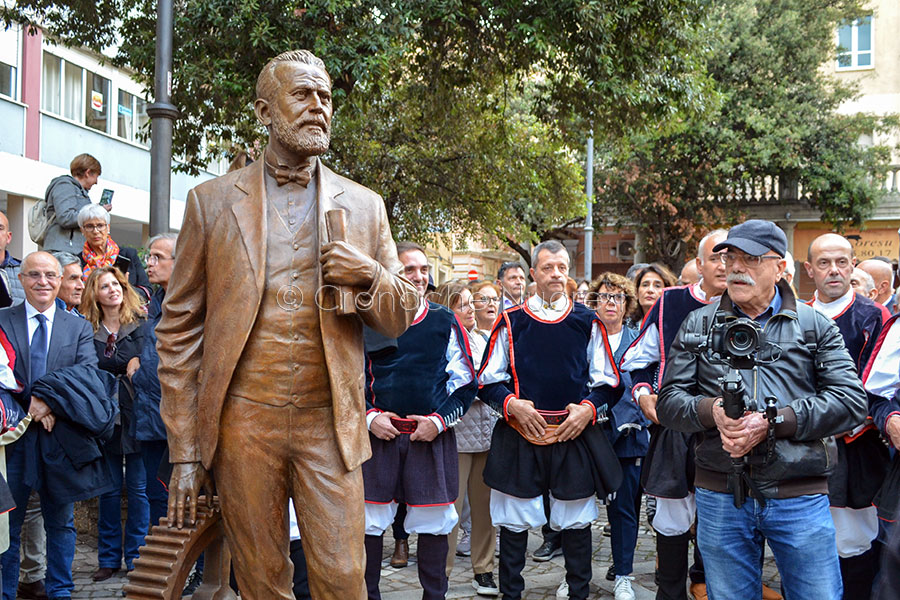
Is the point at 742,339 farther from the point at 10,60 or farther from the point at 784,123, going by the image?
the point at 784,123

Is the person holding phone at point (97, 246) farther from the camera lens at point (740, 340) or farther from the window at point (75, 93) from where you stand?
the window at point (75, 93)

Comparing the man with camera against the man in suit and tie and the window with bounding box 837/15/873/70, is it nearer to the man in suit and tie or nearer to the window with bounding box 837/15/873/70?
the man in suit and tie

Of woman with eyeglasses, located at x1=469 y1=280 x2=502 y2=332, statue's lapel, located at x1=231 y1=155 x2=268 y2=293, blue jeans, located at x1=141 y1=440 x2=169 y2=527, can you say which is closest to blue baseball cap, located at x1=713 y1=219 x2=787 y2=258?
statue's lapel, located at x1=231 y1=155 x2=268 y2=293

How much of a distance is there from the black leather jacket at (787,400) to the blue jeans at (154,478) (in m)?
3.67

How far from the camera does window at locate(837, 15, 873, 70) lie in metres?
28.1

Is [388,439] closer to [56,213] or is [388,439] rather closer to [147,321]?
[147,321]

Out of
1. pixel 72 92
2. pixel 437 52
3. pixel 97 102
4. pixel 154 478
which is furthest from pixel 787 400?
pixel 97 102

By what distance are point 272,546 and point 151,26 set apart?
9.02 metres

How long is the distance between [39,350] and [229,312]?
3.10 metres

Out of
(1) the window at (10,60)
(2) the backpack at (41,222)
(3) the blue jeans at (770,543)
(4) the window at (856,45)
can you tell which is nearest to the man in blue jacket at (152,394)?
(2) the backpack at (41,222)

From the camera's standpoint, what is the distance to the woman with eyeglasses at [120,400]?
635 cm

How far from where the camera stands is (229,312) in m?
3.38

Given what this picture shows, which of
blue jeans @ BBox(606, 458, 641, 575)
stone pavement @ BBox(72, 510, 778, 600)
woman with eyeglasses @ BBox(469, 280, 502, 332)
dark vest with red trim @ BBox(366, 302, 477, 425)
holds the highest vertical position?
woman with eyeglasses @ BBox(469, 280, 502, 332)

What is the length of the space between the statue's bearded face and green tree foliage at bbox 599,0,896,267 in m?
20.7
